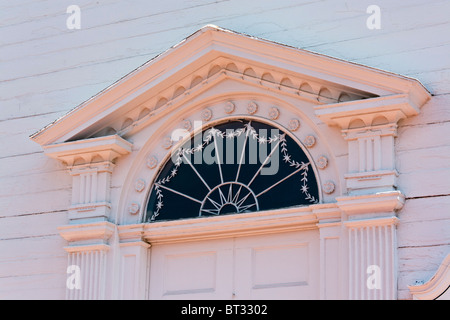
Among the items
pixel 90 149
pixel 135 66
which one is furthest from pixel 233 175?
pixel 135 66

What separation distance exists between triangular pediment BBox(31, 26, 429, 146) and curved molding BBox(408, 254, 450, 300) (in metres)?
1.49

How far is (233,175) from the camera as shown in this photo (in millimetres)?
11484

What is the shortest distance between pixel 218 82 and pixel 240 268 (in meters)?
1.89

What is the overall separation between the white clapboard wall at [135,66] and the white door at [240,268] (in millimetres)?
976

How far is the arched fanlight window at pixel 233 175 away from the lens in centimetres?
1125

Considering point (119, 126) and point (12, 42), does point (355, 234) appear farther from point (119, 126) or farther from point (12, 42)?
point (12, 42)

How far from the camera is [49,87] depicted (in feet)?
Answer: 42.1

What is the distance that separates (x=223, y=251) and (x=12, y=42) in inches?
146

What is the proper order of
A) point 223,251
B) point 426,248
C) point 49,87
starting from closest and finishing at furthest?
1. point 426,248
2. point 223,251
3. point 49,87

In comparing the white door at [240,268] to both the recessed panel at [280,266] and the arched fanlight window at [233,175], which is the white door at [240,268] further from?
the arched fanlight window at [233,175]

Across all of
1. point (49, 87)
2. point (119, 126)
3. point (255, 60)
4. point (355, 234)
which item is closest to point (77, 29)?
point (49, 87)

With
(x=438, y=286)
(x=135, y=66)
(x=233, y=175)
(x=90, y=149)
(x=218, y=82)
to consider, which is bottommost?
(x=438, y=286)

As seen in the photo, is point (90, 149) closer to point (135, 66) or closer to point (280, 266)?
point (135, 66)

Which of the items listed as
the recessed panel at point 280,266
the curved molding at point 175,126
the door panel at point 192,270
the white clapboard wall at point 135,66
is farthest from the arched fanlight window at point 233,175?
the white clapboard wall at point 135,66
